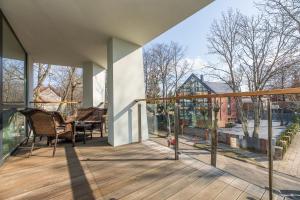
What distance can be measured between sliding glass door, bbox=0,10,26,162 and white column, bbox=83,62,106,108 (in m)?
2.17

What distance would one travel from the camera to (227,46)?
557 inches

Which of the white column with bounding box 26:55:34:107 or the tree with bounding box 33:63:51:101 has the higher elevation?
the tree with bounding box 33:63:51:101

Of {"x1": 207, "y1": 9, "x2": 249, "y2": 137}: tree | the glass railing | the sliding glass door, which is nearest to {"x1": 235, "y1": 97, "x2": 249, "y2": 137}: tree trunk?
the glass railing

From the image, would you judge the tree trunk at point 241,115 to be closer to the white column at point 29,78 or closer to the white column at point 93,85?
the white column at point 93,85

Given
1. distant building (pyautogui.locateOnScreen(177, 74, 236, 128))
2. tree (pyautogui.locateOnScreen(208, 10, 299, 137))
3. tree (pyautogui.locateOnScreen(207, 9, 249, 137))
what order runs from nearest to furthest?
1. distant building (pyautogui.locateOnScreen(177, 74, 236, 128))
2. tree (pyautogui.locateOnScreen(208, 10, 299, 137))
3. tree (pyautogui.locateOnScreen(207, 9, 249, 137))

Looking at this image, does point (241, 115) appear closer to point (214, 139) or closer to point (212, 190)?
point (214, 139)

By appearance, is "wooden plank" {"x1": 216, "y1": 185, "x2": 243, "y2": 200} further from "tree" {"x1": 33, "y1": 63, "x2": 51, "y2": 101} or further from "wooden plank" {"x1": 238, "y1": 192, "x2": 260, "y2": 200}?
"tree" {"x1": 33, "y1": 63, "x2": 51, "y2": 101}

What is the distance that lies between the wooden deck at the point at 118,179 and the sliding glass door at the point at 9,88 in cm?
42

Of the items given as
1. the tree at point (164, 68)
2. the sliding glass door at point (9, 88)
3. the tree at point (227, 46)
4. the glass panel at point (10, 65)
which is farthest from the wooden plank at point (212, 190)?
the tree at point (164, 68)

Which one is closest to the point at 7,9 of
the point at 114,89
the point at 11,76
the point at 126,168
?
the point at 11,76

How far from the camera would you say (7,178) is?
2494 millimetres

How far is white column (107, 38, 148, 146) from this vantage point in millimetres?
4363

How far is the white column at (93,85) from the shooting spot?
6.83 m

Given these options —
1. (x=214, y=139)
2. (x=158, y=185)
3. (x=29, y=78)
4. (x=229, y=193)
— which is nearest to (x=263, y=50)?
(x=214, y=139)
